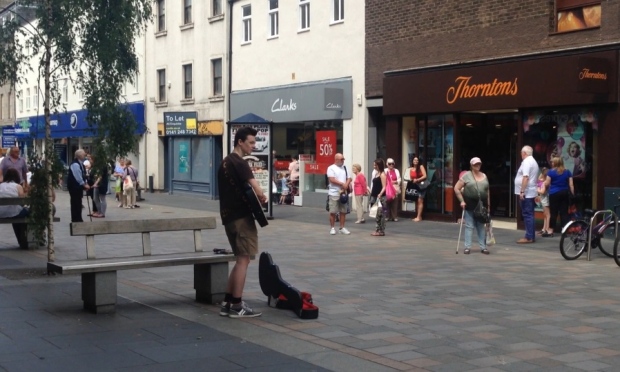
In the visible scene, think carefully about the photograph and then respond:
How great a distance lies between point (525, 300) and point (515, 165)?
11.3 meters

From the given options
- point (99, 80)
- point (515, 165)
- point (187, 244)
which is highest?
point (99, 80)

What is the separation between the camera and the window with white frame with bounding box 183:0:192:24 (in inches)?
1432

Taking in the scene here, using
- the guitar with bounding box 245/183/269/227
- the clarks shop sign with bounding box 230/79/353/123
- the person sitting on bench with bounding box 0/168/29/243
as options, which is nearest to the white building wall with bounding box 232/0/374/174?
the clarks shop sign with bounding box 230/79/353/123

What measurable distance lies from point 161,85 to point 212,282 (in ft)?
99.6

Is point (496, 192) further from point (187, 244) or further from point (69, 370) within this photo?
point (69, 370)

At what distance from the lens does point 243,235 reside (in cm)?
888

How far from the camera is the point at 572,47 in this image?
725 inches

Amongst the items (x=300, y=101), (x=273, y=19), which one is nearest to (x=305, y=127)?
(x=300, y=101)

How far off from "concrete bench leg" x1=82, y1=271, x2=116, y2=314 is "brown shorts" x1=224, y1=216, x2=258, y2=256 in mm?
1355

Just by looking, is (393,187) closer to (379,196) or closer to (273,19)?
(379,196)

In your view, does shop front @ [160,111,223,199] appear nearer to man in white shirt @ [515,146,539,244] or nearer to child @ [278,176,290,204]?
child @ [278,176,290,204]

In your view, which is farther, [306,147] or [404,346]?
[306,147]

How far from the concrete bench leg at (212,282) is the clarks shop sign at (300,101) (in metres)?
16.5

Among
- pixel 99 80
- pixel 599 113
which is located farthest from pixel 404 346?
pixel 599 113
